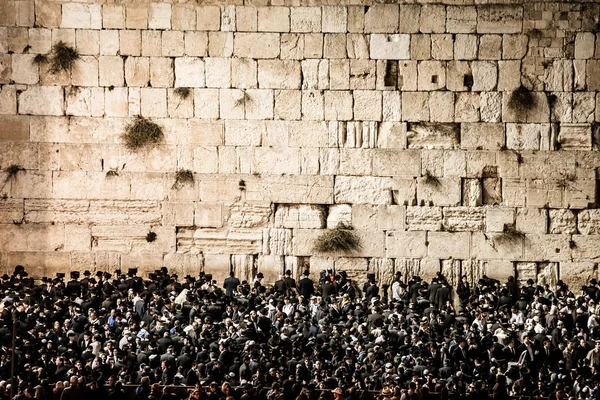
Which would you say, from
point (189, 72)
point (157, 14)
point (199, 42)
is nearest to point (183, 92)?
point (189, 72)

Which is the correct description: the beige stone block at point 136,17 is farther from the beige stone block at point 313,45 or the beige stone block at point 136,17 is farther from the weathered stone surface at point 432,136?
the weathered stone surface at point 432,136

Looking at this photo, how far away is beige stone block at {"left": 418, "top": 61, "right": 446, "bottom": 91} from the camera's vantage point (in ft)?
80.3

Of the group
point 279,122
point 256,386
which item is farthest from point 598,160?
point 256,386

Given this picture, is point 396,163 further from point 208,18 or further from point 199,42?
point 208,18

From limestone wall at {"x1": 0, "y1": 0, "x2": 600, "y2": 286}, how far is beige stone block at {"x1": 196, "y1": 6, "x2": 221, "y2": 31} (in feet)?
0.10

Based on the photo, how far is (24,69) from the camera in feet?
81.5

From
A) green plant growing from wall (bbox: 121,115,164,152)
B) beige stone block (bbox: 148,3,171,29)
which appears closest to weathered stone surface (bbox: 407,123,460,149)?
green plant growing from wall (bbox: 121,115,164,152)

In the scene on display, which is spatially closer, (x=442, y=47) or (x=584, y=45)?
(x=584, y=45)

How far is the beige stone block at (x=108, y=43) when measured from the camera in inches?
977

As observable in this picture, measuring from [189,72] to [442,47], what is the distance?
5.33 m

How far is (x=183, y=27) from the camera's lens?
24750mm

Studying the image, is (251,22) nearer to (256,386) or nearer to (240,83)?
(240,83)

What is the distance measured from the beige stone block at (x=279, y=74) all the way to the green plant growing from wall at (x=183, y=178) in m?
2.40

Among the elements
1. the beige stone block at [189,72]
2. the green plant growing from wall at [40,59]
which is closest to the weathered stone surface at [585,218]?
the beige stone block at [189,72]
